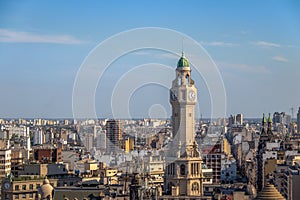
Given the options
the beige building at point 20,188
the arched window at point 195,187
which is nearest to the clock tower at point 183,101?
the arched window at point 195,187

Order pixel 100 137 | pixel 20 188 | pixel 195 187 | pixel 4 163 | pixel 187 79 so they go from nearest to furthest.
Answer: pixel 20 188, pixel 195 187, pixel 187 79, pixel 4 163, pixel 100 137

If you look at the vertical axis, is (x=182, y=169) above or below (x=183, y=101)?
below

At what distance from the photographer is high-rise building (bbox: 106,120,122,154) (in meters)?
35.2

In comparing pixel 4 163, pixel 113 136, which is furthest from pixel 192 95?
pixel 113 136

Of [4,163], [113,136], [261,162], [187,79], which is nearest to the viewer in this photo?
[187,79]

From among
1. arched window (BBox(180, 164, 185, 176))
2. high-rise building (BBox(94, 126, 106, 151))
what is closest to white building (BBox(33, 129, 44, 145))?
high-rise building (BBox(94, 126, 106, 151))

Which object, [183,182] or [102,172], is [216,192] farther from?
[102,172]

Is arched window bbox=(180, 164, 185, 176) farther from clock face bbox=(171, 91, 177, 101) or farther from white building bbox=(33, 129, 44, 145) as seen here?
white building bbox=(33, 129, 44, 145)

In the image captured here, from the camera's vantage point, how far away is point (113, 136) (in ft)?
128

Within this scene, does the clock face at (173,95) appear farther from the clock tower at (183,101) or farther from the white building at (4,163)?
the white building at (4,163)

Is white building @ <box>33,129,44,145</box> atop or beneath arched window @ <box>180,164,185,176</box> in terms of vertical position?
atop

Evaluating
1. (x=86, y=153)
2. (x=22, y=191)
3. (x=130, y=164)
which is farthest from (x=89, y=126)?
(x=22, y=191)

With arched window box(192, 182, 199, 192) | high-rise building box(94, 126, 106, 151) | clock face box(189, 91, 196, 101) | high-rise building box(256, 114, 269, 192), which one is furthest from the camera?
high-rise building box(94, 126, 106, 151)

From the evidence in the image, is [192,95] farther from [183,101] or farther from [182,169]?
[182,169]
